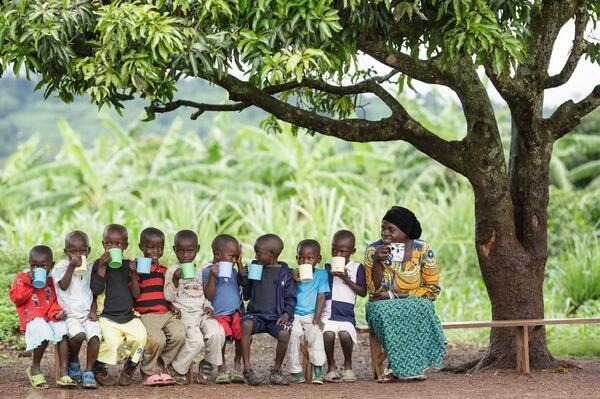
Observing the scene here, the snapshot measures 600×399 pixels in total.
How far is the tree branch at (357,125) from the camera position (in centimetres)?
897

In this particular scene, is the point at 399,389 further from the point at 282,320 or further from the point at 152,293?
the point at 152,293

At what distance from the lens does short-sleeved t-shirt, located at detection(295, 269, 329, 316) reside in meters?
8.68

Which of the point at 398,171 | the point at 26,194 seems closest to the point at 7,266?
the point at 26,194

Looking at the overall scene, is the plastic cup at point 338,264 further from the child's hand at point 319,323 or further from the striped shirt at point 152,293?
the striped shirt at point 152,293

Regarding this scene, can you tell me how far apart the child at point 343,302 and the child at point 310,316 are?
0.24 feet

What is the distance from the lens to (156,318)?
27.7ft

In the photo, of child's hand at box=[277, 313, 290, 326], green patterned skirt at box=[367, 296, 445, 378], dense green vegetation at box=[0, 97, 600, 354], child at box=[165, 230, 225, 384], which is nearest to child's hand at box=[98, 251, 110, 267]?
child at box=[165, 230, 225, 384]

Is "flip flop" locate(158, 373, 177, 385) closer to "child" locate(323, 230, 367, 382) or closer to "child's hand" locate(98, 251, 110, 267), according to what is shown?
"child's hand" locate(98, 251, 110, 267)

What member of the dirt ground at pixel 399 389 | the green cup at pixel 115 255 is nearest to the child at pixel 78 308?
the dirt ground at pixel 399 389

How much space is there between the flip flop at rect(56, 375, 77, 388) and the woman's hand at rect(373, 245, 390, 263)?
249 cm

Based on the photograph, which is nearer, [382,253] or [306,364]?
[382,253]

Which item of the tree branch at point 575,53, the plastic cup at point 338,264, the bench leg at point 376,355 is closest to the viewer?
the plastic cup at point 338,264

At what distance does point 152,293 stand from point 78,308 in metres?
0.58

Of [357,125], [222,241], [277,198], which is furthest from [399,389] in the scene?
[277,198]
